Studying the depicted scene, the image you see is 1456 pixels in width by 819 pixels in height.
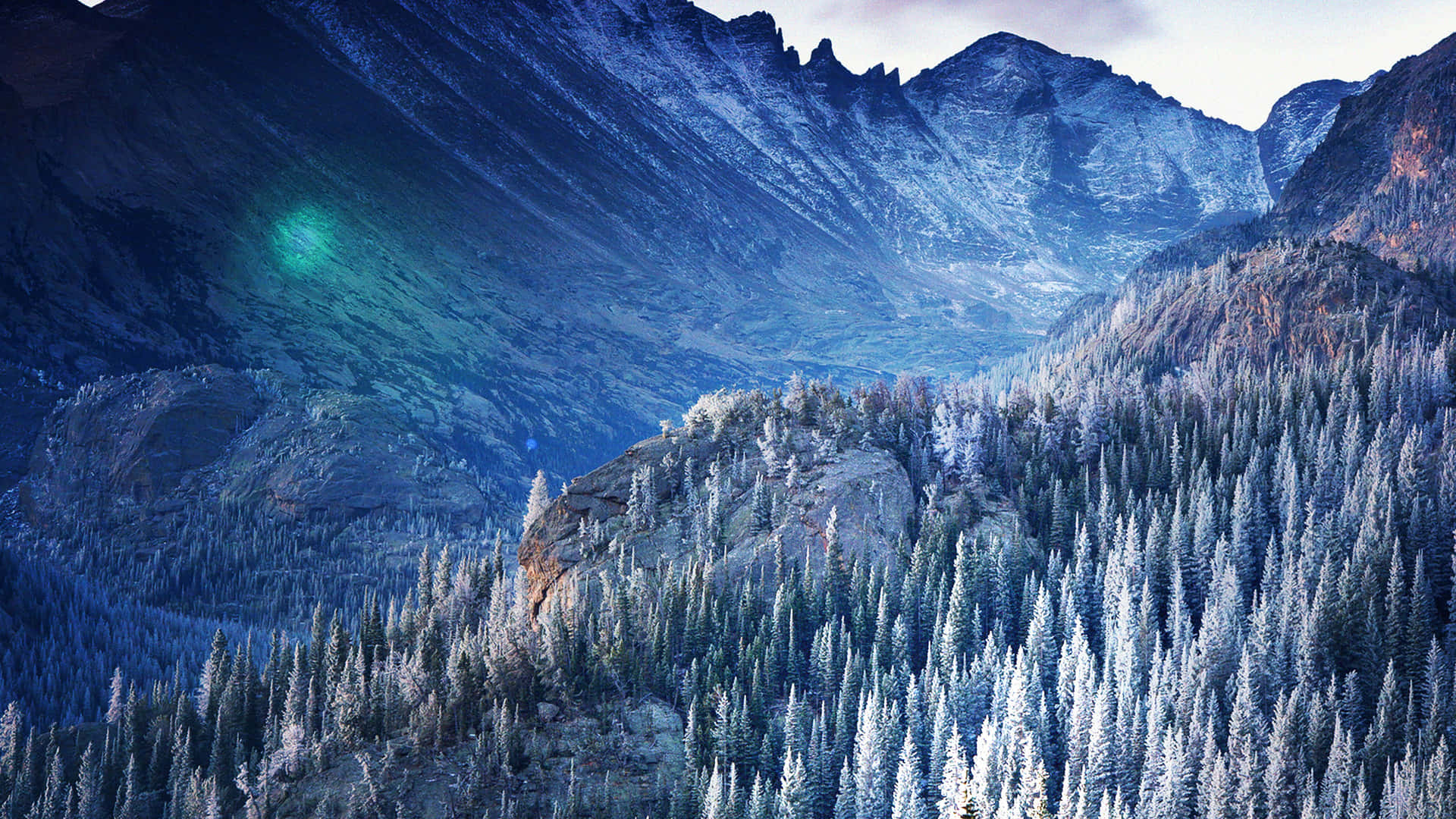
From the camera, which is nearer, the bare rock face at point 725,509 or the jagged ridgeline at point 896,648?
the jagged ridgeline at point 896,648

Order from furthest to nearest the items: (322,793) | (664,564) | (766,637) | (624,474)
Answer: (624,474)
(664,564)
(766,637)
(322,793)

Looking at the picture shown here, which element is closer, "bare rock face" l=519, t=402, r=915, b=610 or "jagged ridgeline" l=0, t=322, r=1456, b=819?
"jagged ridgeline" l=0, t=322, r=1456, b=819

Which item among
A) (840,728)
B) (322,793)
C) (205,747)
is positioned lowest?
(205,747)

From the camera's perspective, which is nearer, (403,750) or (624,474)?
(403,750)

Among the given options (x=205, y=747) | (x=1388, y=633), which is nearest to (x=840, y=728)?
(x=1388, y=633)

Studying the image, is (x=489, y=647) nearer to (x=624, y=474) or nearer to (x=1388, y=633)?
(x=624, y=474)
